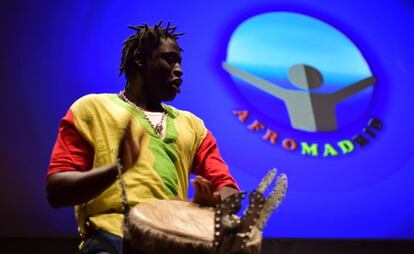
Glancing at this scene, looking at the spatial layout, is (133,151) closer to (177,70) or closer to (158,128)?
(158,128)

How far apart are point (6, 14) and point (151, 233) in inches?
63.4

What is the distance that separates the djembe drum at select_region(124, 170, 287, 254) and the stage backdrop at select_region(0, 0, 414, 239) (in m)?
1.25

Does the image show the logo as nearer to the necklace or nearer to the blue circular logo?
the blue circular logo

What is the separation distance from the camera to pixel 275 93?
263cm

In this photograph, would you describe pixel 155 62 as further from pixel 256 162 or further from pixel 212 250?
pixel 256 162

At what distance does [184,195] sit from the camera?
1472mm

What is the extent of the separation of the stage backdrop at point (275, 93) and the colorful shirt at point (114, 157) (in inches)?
34.3

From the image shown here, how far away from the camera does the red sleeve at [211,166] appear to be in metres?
1.52

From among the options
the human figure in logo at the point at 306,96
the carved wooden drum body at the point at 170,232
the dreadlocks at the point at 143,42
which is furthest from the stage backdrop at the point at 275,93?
the carved wooden drum body at the point at 170,232

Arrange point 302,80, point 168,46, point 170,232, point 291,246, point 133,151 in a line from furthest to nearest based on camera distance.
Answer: point 302,80 → point 291,246 → point 168,46 → point 133,151 → point 170,232

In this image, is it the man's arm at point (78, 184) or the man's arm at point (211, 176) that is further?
the man's arm at point (211, 176)

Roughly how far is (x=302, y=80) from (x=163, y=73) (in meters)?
1.30

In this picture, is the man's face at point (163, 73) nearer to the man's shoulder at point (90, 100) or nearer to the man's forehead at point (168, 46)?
the man's forehead at point (168, 46)

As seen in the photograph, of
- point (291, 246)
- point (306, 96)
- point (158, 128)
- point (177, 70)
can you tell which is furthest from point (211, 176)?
point (306, 96)
